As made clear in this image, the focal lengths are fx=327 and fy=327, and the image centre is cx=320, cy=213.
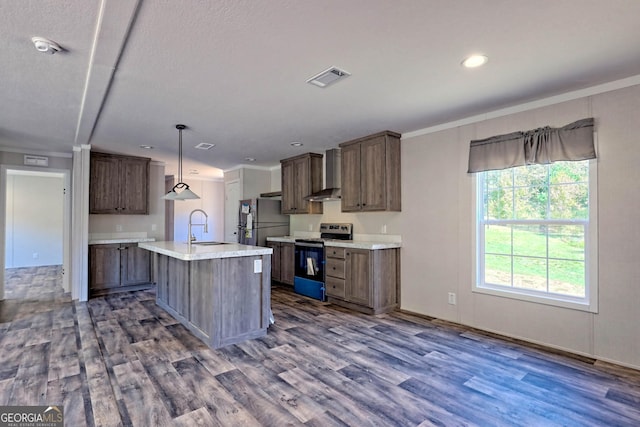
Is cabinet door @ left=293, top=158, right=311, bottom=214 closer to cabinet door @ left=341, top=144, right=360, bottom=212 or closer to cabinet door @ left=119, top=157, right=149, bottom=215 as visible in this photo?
cabinet door @ left=341, top=144, right=360, bottom=212

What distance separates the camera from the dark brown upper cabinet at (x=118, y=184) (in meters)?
5.51

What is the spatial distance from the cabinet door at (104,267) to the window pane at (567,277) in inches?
240

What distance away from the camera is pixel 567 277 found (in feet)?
10.2

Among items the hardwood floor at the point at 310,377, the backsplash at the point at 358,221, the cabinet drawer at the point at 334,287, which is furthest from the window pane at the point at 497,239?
the cabinet drawer at the point at 334,287

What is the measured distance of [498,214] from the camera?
363 cm

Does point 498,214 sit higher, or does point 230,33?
point 230,33

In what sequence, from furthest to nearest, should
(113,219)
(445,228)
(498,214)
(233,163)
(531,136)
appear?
(233,163), (113,219), (445,228), (498,214), (531,136)

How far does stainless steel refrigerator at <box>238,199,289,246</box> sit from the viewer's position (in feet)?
20.9

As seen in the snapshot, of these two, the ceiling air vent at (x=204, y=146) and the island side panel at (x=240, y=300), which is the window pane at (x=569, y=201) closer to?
the island side panel at (x=240, y=300)

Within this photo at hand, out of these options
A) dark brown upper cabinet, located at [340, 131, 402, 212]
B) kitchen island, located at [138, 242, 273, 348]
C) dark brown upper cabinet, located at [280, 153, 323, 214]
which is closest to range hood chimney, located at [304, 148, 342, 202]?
dark brown upper cabinet, located at [280, 153, 323, 214]

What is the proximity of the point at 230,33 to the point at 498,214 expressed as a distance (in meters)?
3.20

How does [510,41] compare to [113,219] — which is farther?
[113,219]

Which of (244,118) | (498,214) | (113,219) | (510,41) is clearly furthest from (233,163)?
(510,41)

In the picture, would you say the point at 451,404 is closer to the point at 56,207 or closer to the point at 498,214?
the point at 498,214
